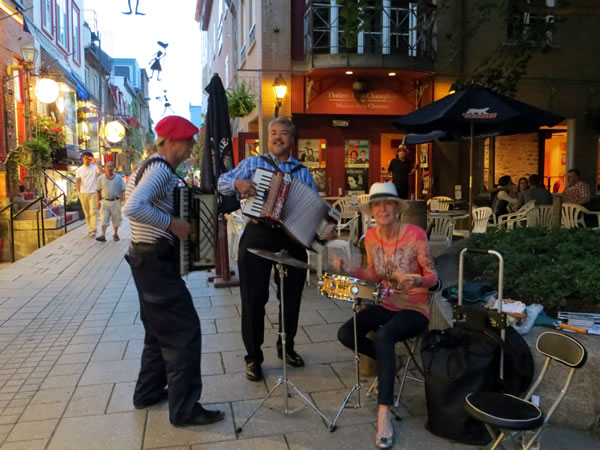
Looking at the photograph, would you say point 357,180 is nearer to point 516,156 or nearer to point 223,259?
point 516,156

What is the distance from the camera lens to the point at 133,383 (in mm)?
3988

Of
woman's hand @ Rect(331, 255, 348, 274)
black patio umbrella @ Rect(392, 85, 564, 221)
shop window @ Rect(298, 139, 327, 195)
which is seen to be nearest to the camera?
woman's hand @ Rect(331, 255, 348, 274)

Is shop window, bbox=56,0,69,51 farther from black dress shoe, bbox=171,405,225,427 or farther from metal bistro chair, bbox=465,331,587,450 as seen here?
metal bistro chair, bbox=465,331,587,450

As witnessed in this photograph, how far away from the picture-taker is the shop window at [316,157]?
45.5 feet

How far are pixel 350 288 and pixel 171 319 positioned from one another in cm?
113

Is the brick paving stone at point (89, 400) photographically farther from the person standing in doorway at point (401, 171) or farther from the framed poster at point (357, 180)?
the framed poster at point (357, 180)

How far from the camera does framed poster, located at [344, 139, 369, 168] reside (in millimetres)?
14086

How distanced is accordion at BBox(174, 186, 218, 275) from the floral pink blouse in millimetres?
1015

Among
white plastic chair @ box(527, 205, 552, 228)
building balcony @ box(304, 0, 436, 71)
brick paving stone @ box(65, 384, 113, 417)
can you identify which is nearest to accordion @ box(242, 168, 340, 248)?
brick paving stone @ box(65, 384, 113, 417)

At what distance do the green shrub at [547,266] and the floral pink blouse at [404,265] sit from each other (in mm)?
1171

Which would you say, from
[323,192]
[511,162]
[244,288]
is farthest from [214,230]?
[511,162]

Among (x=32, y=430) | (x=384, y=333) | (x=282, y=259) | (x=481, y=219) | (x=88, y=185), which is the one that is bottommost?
(x=32, y=430)

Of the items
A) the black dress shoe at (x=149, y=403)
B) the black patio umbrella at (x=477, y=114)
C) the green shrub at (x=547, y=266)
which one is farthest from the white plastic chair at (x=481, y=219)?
the black dress shoe at (x=149, y=403)

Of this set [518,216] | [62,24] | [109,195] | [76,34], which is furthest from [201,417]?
[76,34]
